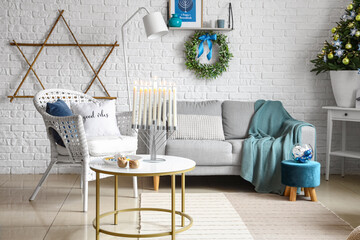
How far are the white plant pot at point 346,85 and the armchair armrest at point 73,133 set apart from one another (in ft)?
8.83

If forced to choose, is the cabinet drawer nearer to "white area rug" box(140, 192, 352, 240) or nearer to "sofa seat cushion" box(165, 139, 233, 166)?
"white area rug" box(140, 192, 352, 240)

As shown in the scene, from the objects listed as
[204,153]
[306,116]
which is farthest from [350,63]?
[204,153]

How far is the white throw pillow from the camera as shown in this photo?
12.4 feet

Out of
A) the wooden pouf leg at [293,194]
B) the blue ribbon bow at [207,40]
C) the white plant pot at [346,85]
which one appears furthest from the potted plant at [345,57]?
the wooden pouf leg at [293,194]

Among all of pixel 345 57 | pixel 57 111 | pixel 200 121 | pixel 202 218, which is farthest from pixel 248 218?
pixel 345 57

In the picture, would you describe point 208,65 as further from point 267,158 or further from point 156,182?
point 156,182

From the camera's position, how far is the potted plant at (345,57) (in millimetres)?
4352

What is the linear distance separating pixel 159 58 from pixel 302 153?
76.8 inches

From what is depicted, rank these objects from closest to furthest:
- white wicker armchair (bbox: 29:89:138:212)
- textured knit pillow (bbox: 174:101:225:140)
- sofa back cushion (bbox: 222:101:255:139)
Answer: white wicker armchair (bbox: 29:89:138:212) → textured knit pillow (bbox: 174:101:225:140) → sofa back cushion (bbox: 222:101:255:139)

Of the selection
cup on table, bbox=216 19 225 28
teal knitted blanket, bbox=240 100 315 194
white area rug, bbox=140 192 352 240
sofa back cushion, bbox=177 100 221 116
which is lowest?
white area rug, bbox=140 192 352 240

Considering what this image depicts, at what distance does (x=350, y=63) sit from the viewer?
440 centimetres

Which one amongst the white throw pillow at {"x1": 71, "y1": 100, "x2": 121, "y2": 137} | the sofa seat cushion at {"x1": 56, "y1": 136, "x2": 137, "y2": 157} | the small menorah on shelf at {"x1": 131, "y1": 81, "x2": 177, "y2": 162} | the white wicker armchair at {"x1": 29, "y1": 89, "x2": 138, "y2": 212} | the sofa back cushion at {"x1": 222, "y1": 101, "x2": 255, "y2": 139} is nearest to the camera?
the small menorah on shelf at {"x1": 131, "y1": 81, "x2": 177, "y2": 162}

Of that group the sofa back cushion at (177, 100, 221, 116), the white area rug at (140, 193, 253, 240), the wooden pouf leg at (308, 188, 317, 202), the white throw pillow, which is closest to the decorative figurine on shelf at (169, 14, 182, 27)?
the sofa back cushion at (177, 100, 221, 116)

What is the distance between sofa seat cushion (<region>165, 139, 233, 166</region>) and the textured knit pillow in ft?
0.99
